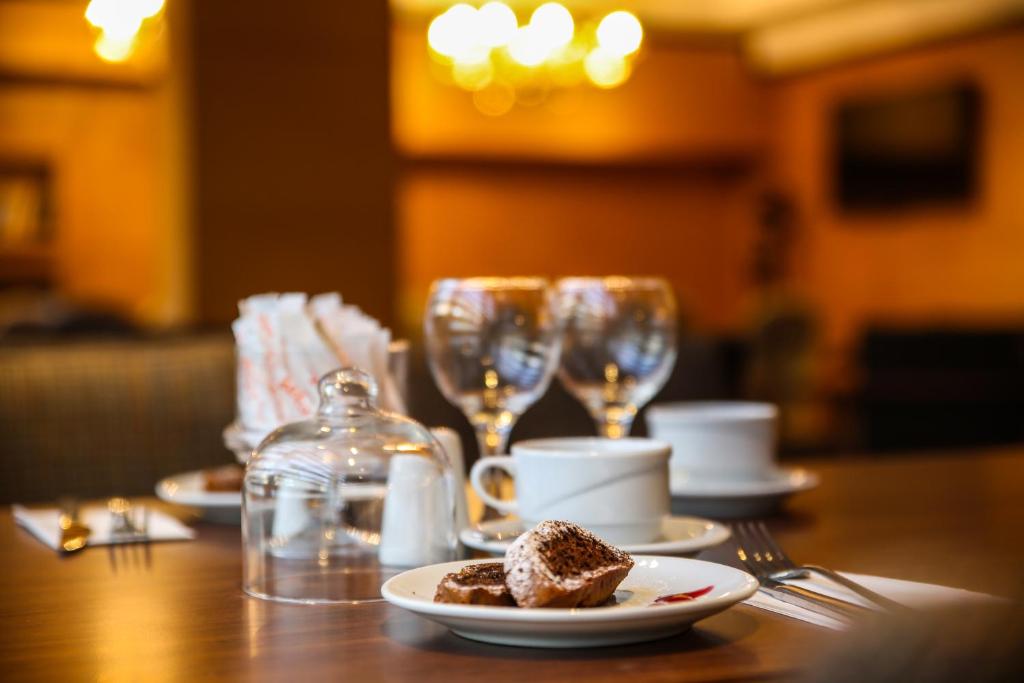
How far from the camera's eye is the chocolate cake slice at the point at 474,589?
2.34 feet

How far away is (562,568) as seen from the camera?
0.72 m

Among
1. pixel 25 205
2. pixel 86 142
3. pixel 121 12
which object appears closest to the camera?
pixel 121 12

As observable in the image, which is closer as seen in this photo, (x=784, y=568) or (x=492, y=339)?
(x=784, y=568)

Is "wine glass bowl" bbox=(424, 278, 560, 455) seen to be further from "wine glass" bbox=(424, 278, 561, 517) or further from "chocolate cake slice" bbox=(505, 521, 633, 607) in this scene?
"chocolate cake slice" bbox=(505, 521, 633, 607)

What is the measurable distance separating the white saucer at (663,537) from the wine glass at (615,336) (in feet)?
0.53

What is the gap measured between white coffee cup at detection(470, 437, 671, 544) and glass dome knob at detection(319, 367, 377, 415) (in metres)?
0.11

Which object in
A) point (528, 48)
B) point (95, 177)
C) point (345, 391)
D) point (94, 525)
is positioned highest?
point (528, 48)

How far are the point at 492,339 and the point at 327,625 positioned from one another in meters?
0.35

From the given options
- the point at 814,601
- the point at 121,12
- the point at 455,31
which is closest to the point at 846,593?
the point at 814,601

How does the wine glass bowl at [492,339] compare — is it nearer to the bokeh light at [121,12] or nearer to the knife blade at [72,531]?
the knife blade at [72,531]

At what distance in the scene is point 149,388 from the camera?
1883 mm

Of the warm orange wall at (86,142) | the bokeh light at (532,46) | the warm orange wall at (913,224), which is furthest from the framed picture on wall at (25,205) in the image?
the warm orange wall at (913,224)

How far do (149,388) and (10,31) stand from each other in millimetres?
6660

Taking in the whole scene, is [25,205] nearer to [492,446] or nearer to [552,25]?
[552,25]
